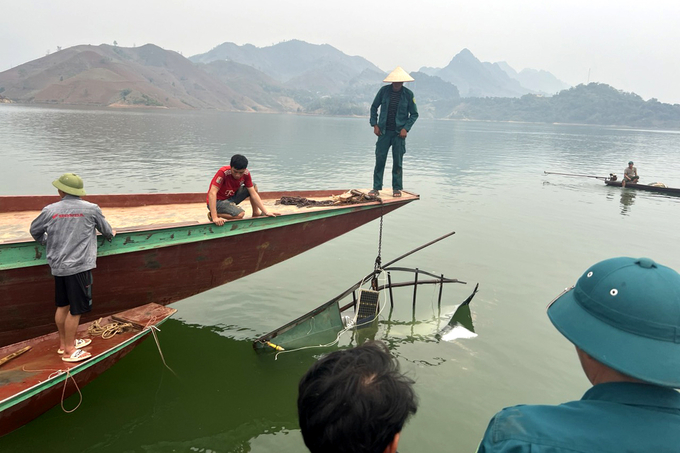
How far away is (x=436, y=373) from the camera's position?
19.4 ft

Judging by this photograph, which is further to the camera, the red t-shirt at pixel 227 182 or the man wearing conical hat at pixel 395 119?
the man wearing conical hat at pixel 395 119

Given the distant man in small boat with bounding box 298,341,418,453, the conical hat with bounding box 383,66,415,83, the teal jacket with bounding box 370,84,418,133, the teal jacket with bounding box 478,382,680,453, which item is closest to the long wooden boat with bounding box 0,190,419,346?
the teal jacket with bounding box 370,84,418,133

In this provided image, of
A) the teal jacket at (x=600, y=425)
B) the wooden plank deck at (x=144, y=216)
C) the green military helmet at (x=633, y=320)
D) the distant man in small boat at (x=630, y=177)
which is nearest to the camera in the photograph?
the teal jacket at (x=600, y=425)

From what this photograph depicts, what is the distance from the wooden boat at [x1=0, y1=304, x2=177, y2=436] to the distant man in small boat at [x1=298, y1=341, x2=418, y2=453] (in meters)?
3.73

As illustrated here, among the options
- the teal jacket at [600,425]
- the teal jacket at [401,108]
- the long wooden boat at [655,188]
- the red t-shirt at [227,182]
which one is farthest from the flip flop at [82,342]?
the long wooden boat at [655,188]

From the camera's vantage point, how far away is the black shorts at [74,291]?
4145mm

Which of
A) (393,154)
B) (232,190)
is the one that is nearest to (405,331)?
(393,154)

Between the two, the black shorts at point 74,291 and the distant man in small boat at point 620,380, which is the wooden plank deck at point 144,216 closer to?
the black shorts at point 74,291

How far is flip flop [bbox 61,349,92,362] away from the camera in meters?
4.18

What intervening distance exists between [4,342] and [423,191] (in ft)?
57.0

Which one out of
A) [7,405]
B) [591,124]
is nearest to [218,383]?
[7,405]

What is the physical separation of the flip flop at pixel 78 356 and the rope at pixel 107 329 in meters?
0.34

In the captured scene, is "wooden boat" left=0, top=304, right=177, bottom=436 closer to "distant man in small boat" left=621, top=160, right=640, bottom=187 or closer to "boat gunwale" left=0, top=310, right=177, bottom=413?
"boat gunwale" left=0, top=310, right=177, bottom=413

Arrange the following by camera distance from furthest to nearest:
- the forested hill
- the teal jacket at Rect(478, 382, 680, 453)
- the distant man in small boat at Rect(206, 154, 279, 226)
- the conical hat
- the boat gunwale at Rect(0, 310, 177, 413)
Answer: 1. the forested hill
2. the conical hat
3. the distant man in small boat at Rect(206, 154, 279, 226)
4. the boat gunwale at Rect(0, 310, 177, 413)
5. the teal jacket at Rect(478, 382, 680, 453)
